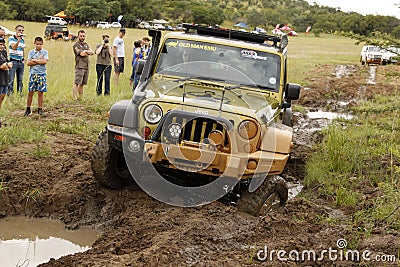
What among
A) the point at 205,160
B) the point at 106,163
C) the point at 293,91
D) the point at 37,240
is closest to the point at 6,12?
the point at 293,91

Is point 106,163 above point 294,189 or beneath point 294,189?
above

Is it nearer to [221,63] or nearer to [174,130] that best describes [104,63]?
[221,63]

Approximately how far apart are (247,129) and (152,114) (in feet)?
3.16

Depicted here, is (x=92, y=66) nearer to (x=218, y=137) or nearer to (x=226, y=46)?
(x=226, y=46)

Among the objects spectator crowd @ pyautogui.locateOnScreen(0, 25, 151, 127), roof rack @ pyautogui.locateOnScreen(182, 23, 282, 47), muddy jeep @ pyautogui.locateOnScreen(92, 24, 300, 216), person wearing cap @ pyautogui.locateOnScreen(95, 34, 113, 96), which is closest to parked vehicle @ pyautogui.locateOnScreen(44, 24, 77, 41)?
spectator crowd @ pyautogui.locateOnScreen(0, 25, 151, 127)

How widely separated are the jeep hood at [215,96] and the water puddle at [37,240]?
1.57 m

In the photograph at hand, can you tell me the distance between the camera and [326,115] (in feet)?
47.0

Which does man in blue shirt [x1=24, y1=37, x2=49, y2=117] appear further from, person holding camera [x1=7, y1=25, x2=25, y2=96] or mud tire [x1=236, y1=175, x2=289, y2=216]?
mud tire [x1=236, y1=175, x2=289, y2=216]

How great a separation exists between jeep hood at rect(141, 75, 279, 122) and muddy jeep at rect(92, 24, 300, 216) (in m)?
0.01

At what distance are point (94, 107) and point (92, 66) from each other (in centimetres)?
779

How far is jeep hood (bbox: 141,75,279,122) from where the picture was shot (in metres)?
5.99

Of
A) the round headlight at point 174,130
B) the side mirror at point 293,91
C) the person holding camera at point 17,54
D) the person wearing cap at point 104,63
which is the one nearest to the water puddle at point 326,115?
the person wearing cap at point 104,63

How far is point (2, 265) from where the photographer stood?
505cm

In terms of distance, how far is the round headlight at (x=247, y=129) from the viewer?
579cm
